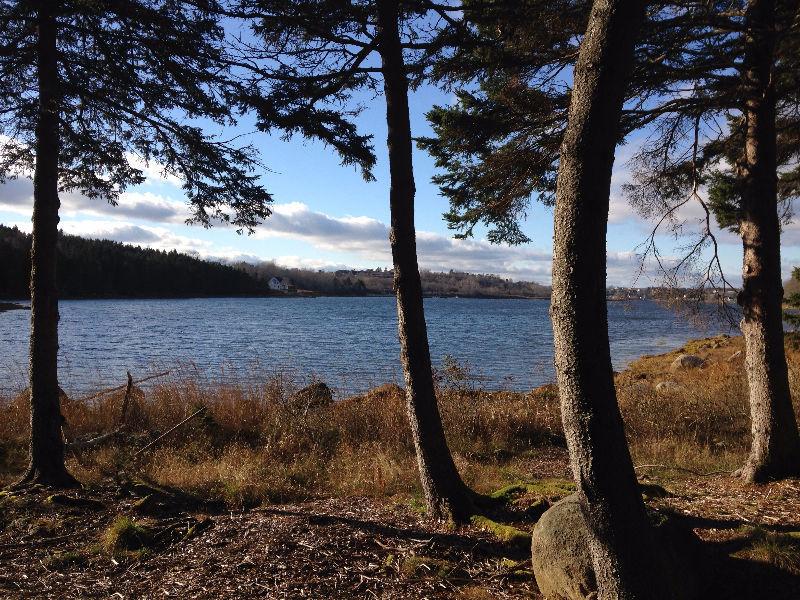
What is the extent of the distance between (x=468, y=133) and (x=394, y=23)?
216cm

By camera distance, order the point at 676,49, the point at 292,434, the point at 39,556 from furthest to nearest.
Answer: the point at 292,434, the point at 676,49, the point at 39,556

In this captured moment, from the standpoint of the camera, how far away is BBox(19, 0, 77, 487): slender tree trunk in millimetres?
7094

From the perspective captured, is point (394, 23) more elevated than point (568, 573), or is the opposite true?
point (394, 23)

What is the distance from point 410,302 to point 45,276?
4.65 m

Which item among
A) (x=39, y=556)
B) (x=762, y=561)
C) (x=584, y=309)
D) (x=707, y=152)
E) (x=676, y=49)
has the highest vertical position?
(x=676, y=49)

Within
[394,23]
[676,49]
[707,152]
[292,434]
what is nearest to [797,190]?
[707,152]

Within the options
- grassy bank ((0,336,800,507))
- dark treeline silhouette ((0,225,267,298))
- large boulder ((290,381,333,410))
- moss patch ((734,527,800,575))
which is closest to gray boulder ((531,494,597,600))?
moss patch ((734,527,800,575))

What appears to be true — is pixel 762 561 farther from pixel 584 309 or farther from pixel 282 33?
pixel 282 33

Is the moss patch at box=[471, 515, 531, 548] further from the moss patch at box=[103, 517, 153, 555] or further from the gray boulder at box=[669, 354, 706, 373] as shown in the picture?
the gray boulder at box=[669, 354, 706, 373]

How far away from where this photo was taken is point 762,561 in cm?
414

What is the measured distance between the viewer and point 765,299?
6531mm

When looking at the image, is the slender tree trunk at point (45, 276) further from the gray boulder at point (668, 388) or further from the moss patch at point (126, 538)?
the gray boulder at point (668, 388)

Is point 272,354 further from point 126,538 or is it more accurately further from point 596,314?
point 596,314

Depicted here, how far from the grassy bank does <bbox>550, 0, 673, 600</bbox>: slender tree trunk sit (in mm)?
4026
